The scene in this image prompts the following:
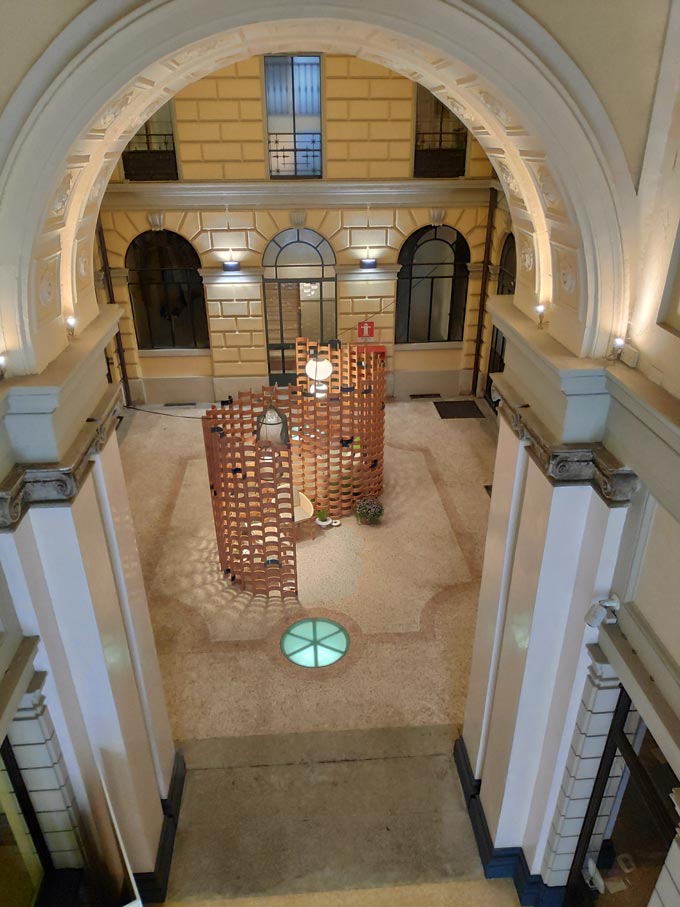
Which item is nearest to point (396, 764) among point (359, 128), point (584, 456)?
point (584, 456)

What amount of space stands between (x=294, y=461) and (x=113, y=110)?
701 centimetres

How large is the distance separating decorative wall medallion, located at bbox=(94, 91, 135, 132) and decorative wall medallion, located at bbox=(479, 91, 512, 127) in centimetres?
213

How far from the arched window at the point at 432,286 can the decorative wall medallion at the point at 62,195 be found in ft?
34.8

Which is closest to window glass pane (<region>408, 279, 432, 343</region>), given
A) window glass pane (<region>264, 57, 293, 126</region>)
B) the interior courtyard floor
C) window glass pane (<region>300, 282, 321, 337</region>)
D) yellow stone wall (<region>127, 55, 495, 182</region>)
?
yellow stone wall (<region>127, 55, 495, 182</region>)

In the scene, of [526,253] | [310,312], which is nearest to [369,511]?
[526,253]

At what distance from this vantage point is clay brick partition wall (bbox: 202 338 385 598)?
8.73 m

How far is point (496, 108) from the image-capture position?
4094 millimetres

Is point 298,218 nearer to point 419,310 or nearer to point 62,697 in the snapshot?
point 419,310

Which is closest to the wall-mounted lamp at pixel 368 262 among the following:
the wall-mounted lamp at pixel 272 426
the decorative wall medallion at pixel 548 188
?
the wall-mounted lamp at pixel 272 426

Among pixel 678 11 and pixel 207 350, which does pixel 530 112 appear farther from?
pixel 207 350

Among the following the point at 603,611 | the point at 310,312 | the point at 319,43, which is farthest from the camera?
the point at 310,312

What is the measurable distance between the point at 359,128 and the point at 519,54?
10.0 meters

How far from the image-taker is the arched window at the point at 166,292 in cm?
1370

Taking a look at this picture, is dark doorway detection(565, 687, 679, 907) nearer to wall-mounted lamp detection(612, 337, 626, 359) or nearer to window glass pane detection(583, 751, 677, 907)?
window glass pane detection(583, 751, 677, 907)
